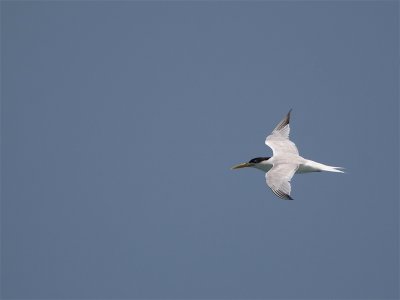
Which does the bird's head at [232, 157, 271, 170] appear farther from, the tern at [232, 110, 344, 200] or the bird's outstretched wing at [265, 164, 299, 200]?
the bird's outstretched wing at [265, 164, 299, 200]

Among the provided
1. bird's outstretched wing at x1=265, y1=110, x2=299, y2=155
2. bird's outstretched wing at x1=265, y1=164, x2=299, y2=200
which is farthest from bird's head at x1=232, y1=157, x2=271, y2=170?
bird's outstretched wing at x1=265, y1=164, x2=299, y2=200

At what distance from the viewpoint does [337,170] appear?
72.0ft

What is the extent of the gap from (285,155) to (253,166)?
1.19 metres

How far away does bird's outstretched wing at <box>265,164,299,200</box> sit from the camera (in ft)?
63.0

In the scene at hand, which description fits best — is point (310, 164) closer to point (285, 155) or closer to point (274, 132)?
point (285, 155)

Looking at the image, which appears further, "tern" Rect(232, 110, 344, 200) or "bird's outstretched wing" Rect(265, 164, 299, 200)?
"tern" Rect(232, 110, 344, 200)

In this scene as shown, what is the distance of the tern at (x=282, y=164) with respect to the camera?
1962 centimetres

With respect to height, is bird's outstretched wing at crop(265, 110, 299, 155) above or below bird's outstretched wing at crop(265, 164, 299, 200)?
above

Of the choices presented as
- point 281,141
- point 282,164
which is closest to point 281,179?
point 282,164

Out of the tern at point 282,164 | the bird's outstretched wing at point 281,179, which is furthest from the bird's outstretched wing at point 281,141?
the bird's outstretched wing at point 281,179

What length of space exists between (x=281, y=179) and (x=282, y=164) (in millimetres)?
1743

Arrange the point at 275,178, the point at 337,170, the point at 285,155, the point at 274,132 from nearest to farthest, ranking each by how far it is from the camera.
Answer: the point at 275,178
the point at 337,170
the point at 285,155
the point at 274,132

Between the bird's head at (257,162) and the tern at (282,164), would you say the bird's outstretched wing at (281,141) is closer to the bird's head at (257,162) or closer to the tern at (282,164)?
the tern at (282,164)

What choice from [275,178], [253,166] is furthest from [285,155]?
[275,178]
